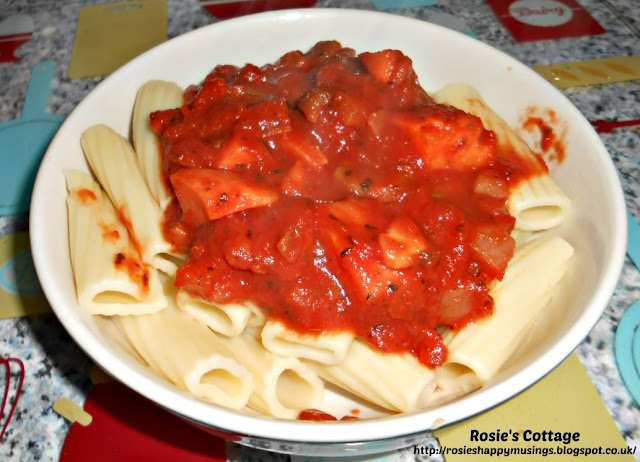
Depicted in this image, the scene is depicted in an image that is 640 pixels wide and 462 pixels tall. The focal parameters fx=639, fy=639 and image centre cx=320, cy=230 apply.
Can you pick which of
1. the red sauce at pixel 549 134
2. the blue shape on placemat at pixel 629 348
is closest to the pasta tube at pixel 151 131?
the red sauce at pixel 549 134

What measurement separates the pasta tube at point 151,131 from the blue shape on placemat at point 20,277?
2.02 ft

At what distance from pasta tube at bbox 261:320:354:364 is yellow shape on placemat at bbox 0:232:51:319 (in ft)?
3.17

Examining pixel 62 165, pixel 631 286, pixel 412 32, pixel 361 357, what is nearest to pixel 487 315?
pixel 361 357

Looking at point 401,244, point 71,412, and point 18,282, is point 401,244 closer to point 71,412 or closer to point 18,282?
point 71,412

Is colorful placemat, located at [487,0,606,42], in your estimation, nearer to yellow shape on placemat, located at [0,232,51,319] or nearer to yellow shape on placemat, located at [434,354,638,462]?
yellow shape on placemat, located at [434,354,638,462]

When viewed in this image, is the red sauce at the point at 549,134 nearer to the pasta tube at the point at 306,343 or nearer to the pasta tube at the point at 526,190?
the pasta tube at the point at 526,190

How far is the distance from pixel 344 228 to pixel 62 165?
0.95m

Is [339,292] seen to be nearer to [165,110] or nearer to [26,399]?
[165,110]

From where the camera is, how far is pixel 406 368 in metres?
1.72

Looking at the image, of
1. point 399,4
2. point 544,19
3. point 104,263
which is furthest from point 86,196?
point 544,19

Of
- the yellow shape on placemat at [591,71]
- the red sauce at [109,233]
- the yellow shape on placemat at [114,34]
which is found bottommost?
the yellow shape on placemat at [591,71]

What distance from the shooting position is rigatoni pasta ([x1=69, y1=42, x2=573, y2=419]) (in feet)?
5.72

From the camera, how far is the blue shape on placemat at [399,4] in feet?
12.0

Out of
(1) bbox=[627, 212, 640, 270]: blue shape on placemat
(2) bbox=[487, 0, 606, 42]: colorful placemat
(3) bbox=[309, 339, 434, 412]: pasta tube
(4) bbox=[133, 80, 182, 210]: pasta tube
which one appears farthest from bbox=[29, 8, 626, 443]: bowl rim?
(2) bbox=[487, 0, 606, 42]: colorful placemat
